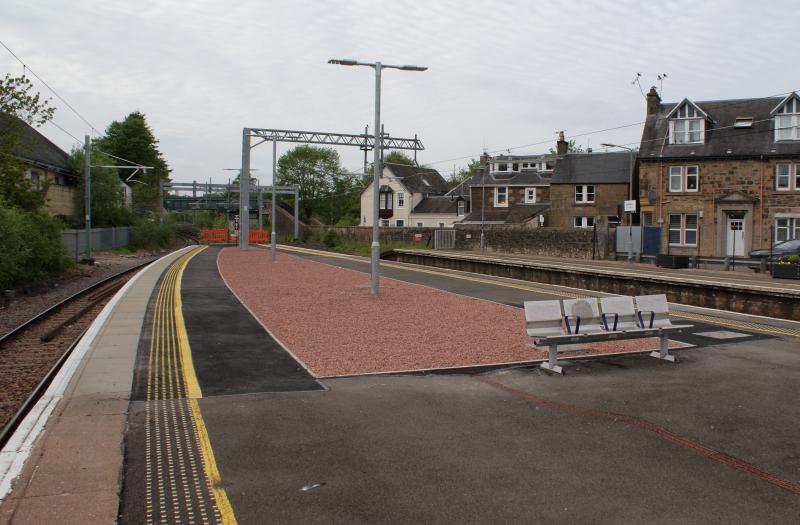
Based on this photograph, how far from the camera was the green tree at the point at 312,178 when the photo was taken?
11394 cm

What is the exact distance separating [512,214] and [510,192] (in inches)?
158

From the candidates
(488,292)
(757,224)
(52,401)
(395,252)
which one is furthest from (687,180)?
(52,401)

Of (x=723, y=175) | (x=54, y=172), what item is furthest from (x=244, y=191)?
(x=723, y=175)

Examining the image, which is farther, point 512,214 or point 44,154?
point 512,214

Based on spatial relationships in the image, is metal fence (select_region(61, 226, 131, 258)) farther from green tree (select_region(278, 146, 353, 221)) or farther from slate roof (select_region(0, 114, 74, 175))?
green tree (select_region(278, 146, 353, 221))

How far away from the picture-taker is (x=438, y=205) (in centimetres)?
8069

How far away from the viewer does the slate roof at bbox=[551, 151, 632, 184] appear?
5547 cm

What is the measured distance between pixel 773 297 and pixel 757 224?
2864 centimetres

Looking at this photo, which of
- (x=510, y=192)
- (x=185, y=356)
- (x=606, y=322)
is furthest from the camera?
(x=510, y=192)

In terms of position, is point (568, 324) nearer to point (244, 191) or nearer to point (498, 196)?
point (244, 191)

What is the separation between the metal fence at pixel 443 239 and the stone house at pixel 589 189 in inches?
340

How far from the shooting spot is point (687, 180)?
44.6 meters

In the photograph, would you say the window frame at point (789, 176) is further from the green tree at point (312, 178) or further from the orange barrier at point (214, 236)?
the green tree at point (312, 178)

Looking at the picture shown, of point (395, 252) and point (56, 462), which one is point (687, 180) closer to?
point (395, 252)
